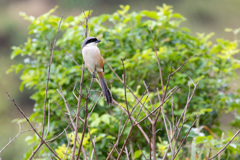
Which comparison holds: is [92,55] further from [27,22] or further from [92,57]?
[27,22]

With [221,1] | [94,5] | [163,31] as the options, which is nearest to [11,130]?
[94,5]

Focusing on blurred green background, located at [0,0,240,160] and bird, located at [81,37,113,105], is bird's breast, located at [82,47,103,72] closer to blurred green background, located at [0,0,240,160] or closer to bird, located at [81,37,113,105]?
bird, located at [81,37,113,105]

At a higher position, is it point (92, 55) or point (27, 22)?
point (27, 22)

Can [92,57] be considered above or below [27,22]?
below

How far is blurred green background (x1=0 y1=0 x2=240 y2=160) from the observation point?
→ 4168mm

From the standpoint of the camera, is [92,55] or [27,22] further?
[27,22]

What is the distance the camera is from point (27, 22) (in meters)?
4.75

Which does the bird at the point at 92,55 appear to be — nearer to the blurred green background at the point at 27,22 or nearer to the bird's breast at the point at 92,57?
the bird's breast at the point at 92,57

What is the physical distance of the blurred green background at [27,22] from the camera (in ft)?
13.7

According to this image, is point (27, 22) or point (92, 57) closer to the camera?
point (92, 57)

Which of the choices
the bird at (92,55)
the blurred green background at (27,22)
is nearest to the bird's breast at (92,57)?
the bird at (92,55)

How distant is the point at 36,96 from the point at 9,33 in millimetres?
2679

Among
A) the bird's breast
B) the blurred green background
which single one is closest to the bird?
the bird's breast

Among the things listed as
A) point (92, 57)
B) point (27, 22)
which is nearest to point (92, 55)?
point (92, 57)
